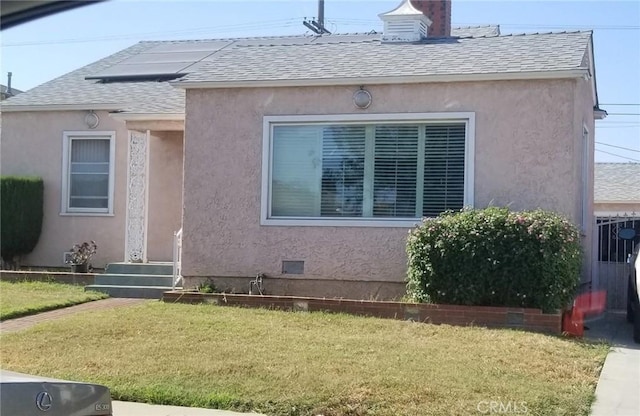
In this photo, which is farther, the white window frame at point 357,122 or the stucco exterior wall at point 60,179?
the stucco exterior wall at point 60,179

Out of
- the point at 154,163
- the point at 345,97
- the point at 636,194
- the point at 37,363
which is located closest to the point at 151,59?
the point at 154,163

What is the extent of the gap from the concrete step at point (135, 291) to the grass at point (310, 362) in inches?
94.5

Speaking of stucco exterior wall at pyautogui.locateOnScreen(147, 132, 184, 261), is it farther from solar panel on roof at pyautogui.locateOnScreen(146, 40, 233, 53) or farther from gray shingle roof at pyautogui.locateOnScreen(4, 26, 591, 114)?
solar panel on roof at pyautogui.locateOnScreen(146, 40, 233, 53)

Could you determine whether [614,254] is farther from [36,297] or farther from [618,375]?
[36,297]

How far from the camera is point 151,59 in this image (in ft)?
66.3

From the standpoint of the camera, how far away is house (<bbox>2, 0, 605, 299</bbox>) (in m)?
12.3

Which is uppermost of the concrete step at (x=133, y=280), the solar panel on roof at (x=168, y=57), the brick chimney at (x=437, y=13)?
the brick chimney at (x=437, y=13)

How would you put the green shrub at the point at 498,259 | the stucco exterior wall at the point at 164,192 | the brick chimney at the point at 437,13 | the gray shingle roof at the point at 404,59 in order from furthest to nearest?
the brick chimney at the point at 437,13 < the stucco exterior wall at the point at 164,192 < the gray shingle roof at the point at 404,59 < the green shrub at the point at 498,259

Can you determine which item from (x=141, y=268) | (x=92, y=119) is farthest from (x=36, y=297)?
(x=92, y=119)

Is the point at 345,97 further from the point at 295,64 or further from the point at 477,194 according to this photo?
the point at 477,194

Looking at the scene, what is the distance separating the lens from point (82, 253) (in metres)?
16.0

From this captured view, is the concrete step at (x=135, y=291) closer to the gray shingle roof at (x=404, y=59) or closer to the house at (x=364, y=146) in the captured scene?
the house at (x=364, y=146)

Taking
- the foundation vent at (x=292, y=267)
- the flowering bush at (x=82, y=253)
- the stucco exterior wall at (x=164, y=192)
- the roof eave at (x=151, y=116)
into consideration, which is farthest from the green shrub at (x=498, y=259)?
the flowering bush at (x=82, y=253)

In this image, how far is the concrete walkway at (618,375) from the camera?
7547 millimetres
